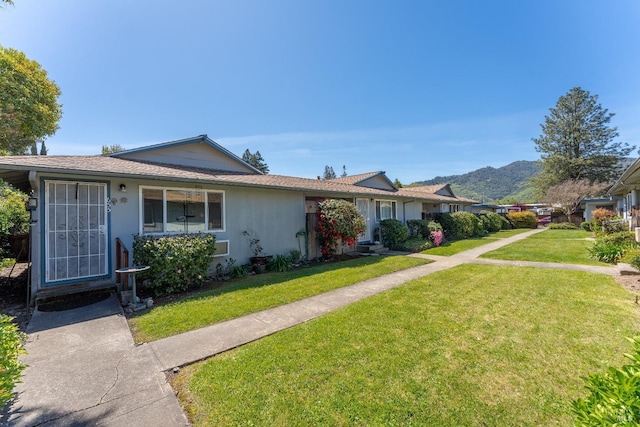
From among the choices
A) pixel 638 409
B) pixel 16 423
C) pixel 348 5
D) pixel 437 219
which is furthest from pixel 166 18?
pixel 437 219

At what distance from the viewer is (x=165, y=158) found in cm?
953

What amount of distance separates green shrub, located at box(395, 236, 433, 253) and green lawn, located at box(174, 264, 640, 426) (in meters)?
7.33

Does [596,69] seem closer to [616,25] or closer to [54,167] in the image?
[616,25]

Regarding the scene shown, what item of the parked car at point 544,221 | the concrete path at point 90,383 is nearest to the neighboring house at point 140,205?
the concrete path at point 90,383

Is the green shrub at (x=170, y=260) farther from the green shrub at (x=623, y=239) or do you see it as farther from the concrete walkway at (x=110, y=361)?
the green shrub at (x=623, y=239)

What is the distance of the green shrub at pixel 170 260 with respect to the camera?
6098 millimetres

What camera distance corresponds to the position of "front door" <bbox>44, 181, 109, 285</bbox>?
605 centimetres

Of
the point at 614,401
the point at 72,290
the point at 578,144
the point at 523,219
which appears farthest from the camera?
the point at 578,144

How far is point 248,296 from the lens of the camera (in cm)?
609

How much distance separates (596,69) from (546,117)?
87.1ft

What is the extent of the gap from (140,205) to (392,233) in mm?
10644

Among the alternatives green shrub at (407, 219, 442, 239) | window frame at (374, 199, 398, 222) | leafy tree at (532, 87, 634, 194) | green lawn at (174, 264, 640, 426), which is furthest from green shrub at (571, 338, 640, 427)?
leafy tree at (532, 87, 634, 194)

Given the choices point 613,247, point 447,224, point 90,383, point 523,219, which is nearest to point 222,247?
point 90,383

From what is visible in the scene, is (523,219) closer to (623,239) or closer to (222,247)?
(623,239)
